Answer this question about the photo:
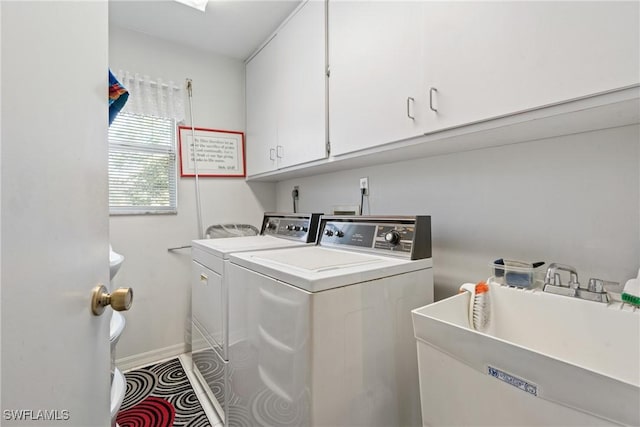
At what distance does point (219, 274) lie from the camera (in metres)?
1.54

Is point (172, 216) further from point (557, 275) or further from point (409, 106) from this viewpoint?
point (557, 275)

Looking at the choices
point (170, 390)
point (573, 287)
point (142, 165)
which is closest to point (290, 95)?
point (142, 165)

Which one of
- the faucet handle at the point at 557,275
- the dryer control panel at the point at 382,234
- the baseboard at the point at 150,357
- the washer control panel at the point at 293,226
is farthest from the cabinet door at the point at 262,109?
the faucet handle at the point at 557,275

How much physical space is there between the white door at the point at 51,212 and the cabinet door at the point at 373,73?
3.22 ft

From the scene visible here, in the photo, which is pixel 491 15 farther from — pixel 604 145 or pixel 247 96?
pixel 247 96

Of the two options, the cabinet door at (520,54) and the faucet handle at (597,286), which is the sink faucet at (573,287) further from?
the cabinet door at (520,54)

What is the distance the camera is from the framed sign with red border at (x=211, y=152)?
2.38m

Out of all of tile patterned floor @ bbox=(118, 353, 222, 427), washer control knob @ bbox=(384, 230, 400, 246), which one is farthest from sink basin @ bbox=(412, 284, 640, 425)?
tile patterned floor @ bbox=(118, 353, 222, 427)

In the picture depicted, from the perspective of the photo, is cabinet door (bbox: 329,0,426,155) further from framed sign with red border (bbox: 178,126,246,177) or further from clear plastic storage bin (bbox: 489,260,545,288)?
framed sign with red border (bbox: 178,126,246,177)

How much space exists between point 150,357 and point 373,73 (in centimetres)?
254

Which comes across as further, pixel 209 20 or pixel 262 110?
pixel 262 110

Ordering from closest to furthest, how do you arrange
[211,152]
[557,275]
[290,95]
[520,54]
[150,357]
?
[520,54], [557,275], [290,95], [150,357], [211,152]

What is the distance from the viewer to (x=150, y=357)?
223cm

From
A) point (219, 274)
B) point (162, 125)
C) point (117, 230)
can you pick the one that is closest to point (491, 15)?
point (219, 274)
